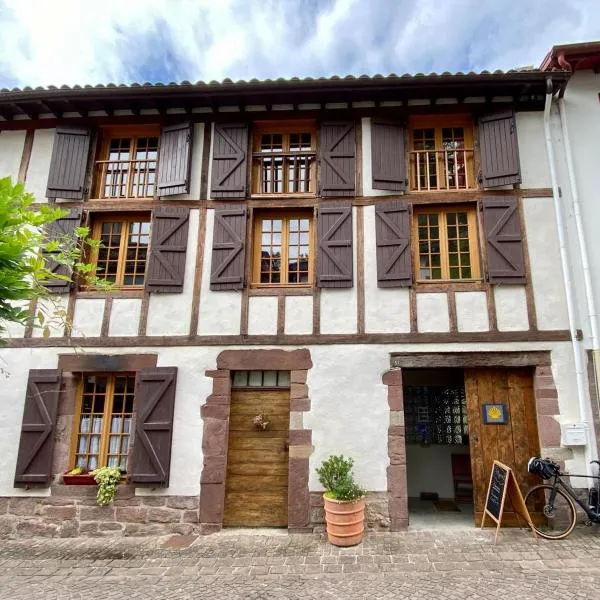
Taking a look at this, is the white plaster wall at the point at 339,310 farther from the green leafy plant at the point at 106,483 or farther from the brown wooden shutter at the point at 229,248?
the green leafy plant at the point at 106,483

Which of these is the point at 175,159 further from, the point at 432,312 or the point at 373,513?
the point at 373,513

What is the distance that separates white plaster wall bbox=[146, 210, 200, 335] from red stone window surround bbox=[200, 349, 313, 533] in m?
0.79

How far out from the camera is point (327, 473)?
5.83 m

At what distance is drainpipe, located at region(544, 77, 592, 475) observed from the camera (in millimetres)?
5988

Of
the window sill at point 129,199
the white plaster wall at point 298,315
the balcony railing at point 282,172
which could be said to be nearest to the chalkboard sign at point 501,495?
the white plaster wall at point 298,315

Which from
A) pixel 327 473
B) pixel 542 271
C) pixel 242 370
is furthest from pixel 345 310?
pixel 542 271

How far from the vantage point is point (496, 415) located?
6309 mm

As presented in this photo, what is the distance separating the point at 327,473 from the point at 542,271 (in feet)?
13.7

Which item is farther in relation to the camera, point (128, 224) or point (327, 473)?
point (128, 224)

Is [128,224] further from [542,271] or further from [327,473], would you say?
[542,271]

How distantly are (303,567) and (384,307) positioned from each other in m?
3.47

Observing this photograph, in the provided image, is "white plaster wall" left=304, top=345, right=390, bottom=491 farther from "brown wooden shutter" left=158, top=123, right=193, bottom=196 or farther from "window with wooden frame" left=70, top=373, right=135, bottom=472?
"brown wooden shutter" left=158, top=123, right=193, bottom=196

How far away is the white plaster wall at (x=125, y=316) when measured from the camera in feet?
21.7

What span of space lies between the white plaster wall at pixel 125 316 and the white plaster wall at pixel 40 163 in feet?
7.38
